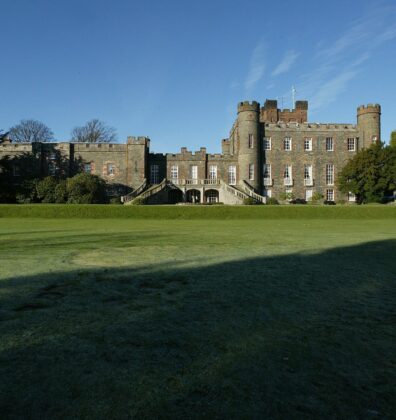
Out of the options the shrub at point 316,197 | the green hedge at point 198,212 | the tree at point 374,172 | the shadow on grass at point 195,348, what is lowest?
the shadow on grass at point 195,348

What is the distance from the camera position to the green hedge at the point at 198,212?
81.2ft

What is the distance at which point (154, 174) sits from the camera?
147 feet

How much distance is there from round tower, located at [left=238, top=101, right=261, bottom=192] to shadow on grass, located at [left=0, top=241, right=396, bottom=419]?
4015 centimetres

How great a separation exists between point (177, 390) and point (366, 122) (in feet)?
165

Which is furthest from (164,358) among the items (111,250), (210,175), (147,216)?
(210,175)

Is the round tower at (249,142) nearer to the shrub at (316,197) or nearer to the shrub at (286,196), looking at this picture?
the shrub at (286,196)

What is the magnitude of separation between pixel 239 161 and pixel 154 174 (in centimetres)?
1116

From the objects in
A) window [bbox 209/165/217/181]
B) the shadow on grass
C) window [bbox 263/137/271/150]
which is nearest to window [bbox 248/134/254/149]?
window [bbox 263/137/271/150]

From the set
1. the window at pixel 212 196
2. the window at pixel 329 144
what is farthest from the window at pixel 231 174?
the window at pixel 329 144

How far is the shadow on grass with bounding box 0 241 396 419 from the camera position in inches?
76.6

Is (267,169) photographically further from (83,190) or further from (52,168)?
(52,168)

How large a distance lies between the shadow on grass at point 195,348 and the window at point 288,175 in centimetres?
4223

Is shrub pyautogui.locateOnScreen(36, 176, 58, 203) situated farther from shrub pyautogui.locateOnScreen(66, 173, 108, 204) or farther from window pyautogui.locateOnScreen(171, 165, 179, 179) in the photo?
window pyautogui.locateOnScreen(171, 165, 179, 179)

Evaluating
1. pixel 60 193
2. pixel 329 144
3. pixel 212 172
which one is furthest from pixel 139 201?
pixel 329 144
